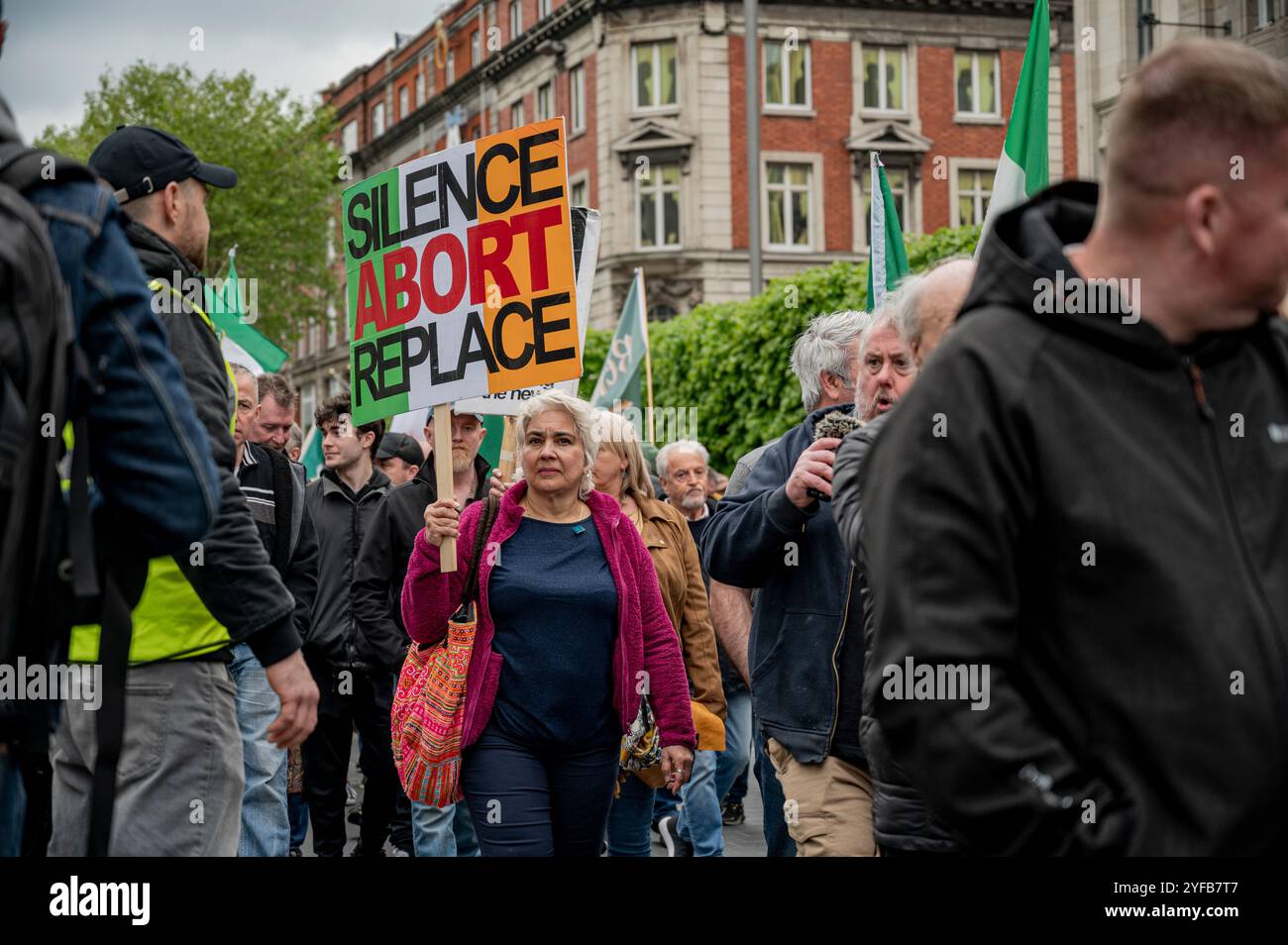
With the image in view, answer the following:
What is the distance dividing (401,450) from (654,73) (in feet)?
121

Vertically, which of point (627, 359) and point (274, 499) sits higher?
point (627, 359)

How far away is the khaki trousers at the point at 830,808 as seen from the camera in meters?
4.50

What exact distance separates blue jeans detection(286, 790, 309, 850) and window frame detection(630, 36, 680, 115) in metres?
37.7

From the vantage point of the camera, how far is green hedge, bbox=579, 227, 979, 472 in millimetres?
25625

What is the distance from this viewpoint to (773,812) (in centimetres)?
555

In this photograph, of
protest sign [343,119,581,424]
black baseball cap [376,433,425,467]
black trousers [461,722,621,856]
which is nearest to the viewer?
black trousers [461,722,621,856]

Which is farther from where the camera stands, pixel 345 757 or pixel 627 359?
pixel 627 359

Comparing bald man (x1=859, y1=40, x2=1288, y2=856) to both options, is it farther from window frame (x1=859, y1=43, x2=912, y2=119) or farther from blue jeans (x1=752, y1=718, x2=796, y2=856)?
window frame (x1=859, y1=43, x2=912, y2=119)

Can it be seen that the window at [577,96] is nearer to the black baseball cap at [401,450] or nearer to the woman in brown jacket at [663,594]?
the black baseball cap at [401,450]

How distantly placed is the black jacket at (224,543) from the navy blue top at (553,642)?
146 centimetres

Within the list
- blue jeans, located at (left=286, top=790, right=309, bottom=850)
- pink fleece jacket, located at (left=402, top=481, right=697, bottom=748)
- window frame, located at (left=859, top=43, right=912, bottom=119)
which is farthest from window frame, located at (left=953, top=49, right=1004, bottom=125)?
pink fleece jacket, located at (left=402, top=481, right=697, bottom=748)

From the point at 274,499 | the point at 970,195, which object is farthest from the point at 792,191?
the point at 274,499

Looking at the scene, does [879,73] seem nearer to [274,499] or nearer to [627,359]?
[627,359]
